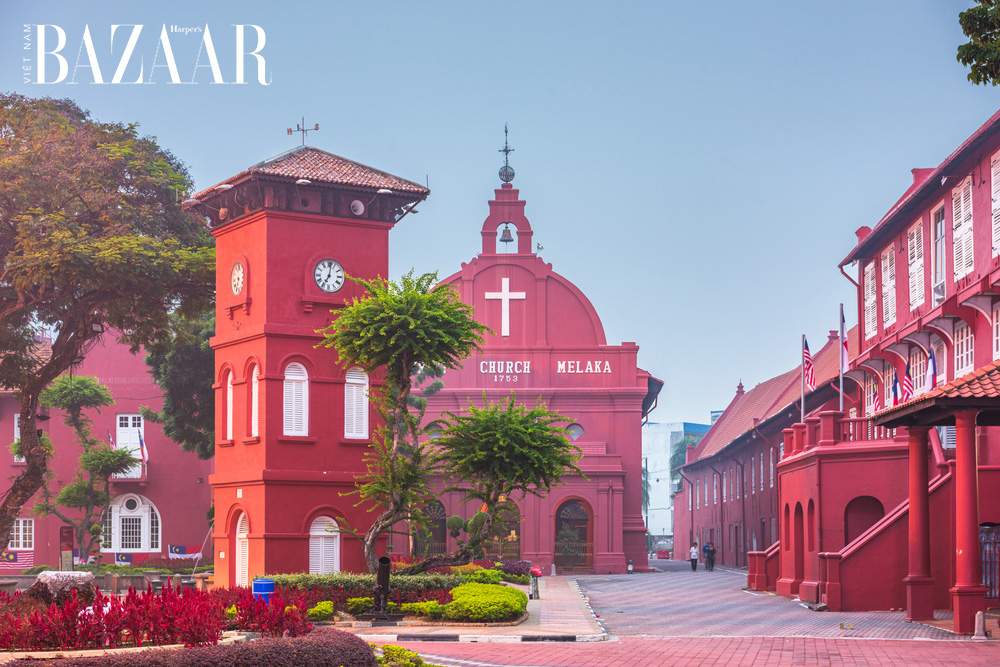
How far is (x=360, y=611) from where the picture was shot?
24.5 meters

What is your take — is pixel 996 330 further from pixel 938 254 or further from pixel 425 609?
pixel 425 609

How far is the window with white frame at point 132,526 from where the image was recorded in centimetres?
5172

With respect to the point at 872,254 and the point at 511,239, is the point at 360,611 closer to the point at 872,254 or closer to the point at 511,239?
the point at 872,254

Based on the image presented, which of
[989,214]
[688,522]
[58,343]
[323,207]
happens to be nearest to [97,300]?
[58,343]

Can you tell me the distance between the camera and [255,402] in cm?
2952

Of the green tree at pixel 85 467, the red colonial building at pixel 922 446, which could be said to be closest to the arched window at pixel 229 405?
the red colonial building at pixel 922 446

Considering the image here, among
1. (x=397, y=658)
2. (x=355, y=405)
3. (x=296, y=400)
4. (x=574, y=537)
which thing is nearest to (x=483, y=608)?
(x=355, y=405)

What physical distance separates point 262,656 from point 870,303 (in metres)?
28.5

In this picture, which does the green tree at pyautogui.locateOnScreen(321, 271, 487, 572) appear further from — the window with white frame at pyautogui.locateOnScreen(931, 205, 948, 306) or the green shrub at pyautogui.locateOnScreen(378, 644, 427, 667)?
the window with white frame at pyautogui.locateOnScreen(931, 205, 948, 306)

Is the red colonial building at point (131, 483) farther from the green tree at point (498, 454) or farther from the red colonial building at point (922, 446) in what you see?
the red colonial building at point (922, 446)

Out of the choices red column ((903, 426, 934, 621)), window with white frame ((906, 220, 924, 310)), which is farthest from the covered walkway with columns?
window with white frame ((906, 220, 924, 310))

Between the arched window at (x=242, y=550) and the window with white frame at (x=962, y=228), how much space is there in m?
17.9

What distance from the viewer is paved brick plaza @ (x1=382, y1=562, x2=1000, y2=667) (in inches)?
678

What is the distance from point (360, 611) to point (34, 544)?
32200 mm
